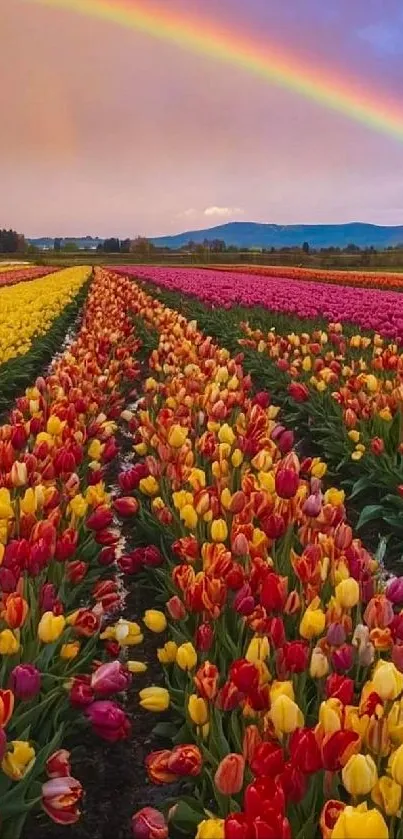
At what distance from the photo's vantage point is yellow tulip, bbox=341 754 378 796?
4.88 ft

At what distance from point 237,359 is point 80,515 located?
3192mm

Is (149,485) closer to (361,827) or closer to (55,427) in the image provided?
(55,427)

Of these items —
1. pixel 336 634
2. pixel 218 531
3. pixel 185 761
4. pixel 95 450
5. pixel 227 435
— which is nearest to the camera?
pixel 185 761

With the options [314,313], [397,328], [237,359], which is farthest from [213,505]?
[314,313]

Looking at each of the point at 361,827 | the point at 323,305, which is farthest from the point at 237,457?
the point at 323,305

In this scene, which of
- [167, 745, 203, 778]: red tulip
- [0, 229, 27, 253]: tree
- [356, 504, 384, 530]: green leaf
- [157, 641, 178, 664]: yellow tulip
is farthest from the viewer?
[0, 229, 27, 253]: tree

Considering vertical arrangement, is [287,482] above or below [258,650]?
above

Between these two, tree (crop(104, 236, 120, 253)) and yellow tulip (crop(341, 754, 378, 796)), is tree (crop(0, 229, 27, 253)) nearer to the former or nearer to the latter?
tree (crop(104, 236, 120, 253))

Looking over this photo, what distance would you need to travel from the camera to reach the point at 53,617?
2.30 meters

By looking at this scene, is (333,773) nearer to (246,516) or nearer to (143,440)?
(246,516)

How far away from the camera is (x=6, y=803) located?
6.38 feet

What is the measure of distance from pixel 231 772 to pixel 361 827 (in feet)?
1.20

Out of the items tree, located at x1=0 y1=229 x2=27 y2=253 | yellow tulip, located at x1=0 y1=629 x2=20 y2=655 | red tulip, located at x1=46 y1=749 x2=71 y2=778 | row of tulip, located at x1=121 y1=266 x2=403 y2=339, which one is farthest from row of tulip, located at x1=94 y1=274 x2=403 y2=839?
tree, located at x1=0 y1=229 x2=27 y2=253

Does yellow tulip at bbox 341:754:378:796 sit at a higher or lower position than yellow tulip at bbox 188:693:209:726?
higher
